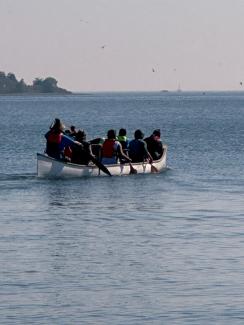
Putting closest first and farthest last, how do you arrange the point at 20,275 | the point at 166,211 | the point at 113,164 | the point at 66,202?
the point at 20,275 → the point at 166,211 → the point at 66,202 → the point at 113,164

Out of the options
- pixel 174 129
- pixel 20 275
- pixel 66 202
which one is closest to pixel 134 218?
pixel 66 202

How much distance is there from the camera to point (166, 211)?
3266cm

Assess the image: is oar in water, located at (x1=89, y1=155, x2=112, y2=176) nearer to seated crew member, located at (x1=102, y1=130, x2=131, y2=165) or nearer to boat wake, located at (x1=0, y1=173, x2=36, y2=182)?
seated crew member, located at (x1=102, y1=130, x2=131, y2=165)

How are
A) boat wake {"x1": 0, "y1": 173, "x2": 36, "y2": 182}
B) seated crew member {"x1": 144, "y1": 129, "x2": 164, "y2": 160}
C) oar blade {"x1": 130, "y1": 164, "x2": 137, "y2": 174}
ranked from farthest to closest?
1. seated crew member {"x1": 144, "y1": 129, "x2": 164, "y2": 160}
2. oar blade {"x1": 130, "y1": 164, "x2": 137, "y2": 174}
3. boat wake {"x1": 0, "y1": 173, "x2": 36, "y2": 182}

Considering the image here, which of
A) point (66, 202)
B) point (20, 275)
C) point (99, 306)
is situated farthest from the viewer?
point (66, 202)

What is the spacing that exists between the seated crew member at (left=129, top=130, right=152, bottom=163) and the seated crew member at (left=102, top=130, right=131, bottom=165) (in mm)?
613

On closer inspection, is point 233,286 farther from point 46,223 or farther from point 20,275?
point 46,223

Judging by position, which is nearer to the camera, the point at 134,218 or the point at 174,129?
the point at 134,218

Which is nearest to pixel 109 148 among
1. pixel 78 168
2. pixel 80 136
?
pixel 80 136

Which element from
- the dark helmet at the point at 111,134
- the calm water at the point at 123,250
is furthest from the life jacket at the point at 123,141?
the dark helmet at the point at 111,134

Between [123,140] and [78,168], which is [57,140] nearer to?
[78,168]

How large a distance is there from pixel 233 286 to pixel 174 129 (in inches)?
2899

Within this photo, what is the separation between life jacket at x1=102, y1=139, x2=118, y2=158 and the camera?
40.8 m

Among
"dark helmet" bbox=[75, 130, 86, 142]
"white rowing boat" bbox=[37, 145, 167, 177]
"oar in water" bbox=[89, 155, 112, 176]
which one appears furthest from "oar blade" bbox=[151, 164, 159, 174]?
"dark helmet" bbox=[75, 130, 86, 142]
